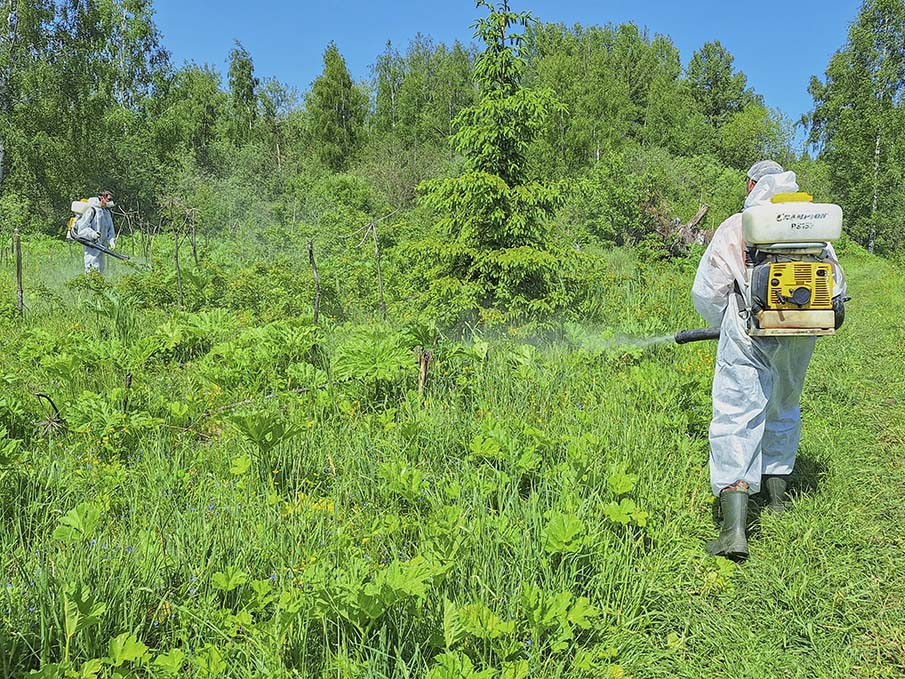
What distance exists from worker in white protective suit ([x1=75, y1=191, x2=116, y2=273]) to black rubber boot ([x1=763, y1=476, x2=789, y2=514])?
11.6 m

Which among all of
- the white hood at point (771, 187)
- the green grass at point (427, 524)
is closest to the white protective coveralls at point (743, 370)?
the white hood at point (771, 187)

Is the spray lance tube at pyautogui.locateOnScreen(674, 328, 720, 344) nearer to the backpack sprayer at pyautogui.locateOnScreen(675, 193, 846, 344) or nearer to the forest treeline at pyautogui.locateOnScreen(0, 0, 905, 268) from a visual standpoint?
the backpack sprayer at pyautogui.locateOnScreen(675, 193, 846, 344)

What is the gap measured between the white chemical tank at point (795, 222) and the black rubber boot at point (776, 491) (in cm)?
145

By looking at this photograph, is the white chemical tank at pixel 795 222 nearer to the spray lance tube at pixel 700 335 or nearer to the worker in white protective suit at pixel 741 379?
the worker in white protective suit at pixel 741 379

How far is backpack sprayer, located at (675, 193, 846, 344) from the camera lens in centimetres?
312

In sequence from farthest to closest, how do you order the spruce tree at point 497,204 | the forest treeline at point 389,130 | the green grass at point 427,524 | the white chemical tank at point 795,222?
the forest treeline at point 389,130 → the spruce tree at point 497,204 → the white chemical tank at point 795,222 → the green grass at point 427,524

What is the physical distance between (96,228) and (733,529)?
1215 centimetres

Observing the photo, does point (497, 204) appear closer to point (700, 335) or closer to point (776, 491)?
point (700, 335)

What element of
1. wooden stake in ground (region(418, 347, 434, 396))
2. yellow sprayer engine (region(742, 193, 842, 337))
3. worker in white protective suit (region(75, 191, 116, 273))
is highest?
worker in white protective suit (region(75, 191, 116, 273))

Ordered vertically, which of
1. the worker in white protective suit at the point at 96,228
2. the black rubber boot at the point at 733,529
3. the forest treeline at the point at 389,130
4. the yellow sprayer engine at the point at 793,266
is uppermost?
the forest treeline at the point at 389,130

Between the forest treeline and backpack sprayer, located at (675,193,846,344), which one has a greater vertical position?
the forest treeline

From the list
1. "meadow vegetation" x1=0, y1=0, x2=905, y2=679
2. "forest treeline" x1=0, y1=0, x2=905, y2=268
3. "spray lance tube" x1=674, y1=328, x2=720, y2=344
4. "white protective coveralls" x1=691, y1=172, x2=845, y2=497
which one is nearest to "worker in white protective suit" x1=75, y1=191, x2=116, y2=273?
"meadow vegetation" x1=0, y1=0, x2=905, y2=679

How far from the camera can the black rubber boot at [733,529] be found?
324 cm

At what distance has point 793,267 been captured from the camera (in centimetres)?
317
